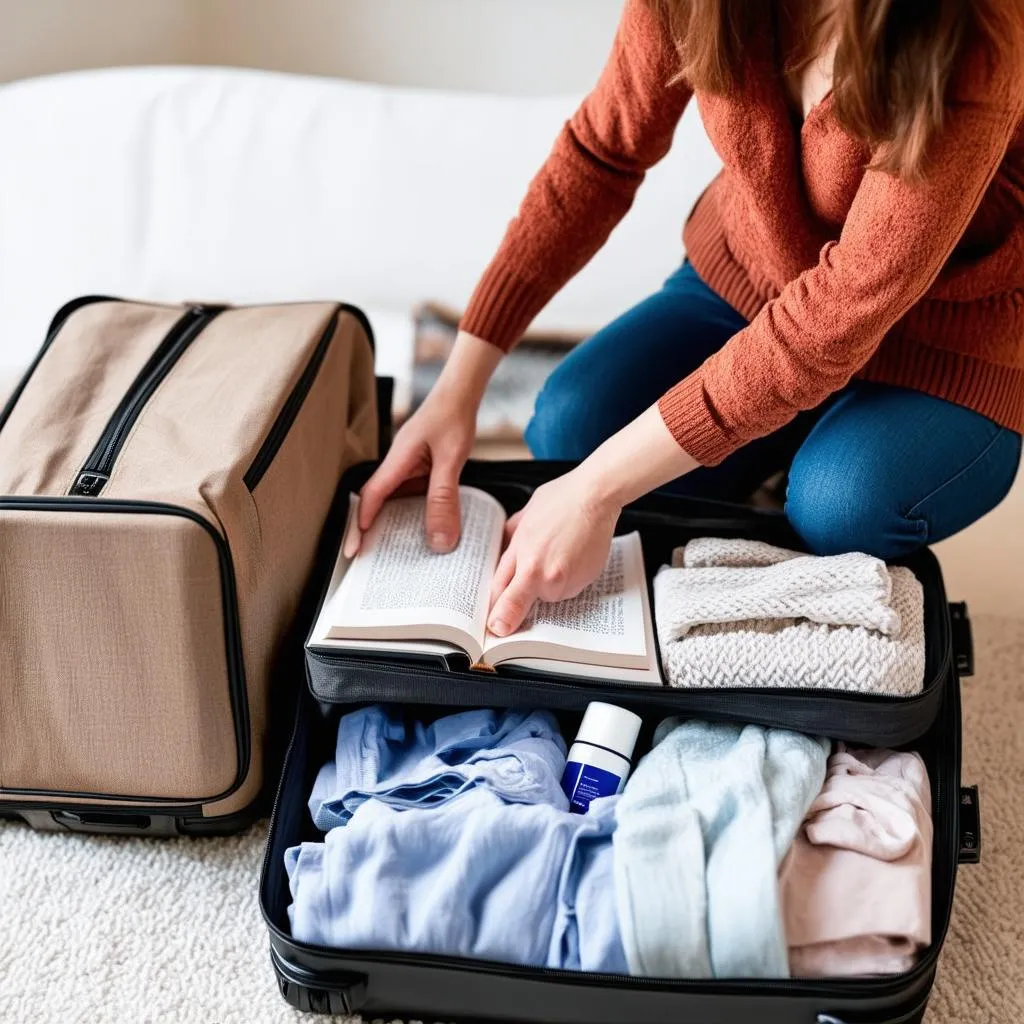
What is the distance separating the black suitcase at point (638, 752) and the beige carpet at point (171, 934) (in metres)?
0.11

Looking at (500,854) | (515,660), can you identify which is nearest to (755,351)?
(515,660)

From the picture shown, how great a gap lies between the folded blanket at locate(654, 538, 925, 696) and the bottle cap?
5 centimetres

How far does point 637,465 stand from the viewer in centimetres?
95

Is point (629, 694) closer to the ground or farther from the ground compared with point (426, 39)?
closer to the ground

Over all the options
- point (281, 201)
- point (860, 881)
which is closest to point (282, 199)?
point (281, 201)

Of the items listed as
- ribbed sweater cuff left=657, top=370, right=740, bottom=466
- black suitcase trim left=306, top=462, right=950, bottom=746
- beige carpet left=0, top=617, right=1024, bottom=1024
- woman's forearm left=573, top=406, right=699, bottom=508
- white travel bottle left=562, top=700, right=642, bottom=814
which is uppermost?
ribbed sweater cuff left=657, top=370, right=740, bottom=466

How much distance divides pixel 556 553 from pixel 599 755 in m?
0.17

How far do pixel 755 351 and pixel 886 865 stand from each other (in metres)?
0.41

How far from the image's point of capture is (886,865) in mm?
805

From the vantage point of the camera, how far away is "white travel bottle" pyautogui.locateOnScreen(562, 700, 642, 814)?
0.88 metres

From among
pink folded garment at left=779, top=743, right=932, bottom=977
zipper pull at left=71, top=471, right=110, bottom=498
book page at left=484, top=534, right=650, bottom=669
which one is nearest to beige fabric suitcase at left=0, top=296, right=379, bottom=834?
zipper pull at left=71, top=471, right=110, bottom=498

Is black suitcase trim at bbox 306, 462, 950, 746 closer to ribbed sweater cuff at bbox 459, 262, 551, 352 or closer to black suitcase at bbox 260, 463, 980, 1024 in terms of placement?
black suitcase at bbox 260, 463, 980, 1024

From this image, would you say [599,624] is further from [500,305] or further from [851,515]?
[500,305]

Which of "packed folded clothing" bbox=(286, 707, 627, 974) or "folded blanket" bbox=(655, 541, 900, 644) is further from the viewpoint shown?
"folded blanket" bbox=(655, 541, 900, 644)
